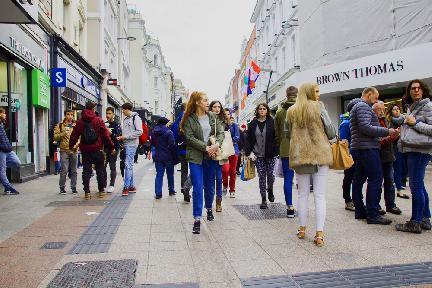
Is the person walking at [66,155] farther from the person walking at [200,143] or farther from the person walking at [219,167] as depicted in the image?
the person walking at [200,143]

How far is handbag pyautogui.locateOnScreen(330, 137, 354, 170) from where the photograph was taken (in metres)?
5.18

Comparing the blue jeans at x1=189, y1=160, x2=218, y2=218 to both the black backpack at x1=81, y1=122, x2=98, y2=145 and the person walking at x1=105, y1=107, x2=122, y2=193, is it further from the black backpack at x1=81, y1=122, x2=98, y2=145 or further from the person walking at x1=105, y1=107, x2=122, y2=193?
the person walking at x1=105, y1=107, x2=122, y2=193

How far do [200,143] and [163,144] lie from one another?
3.27 meters

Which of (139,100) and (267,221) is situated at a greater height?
(139,100)

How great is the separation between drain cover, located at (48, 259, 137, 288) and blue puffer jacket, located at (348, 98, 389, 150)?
328 cm

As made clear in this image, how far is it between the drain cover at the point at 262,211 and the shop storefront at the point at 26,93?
23.3 ft

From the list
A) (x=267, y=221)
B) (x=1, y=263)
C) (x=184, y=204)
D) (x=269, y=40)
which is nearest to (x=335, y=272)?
(x=267, y=221)

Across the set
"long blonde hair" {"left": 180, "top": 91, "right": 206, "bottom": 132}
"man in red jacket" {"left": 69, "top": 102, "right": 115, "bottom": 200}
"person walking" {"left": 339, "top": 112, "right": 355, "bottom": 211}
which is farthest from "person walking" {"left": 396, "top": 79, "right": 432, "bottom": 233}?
"man in red jacket" {"left": 69, "top": 102, "right": 115, "bottom": 200}

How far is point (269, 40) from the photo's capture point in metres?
35.4

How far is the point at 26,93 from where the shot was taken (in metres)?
12.8

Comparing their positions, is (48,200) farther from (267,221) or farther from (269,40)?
(269,40)

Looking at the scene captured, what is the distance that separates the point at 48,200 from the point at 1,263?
14.5ft

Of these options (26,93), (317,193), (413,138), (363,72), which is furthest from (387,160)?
(363,72)

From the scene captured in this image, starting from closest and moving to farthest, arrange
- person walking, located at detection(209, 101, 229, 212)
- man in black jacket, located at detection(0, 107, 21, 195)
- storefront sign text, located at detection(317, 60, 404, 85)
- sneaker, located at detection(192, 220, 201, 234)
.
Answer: sneaker, located at detection(192, 220, 201, 234)
person walking, located at detection(209, 101, 229, 212)
man in black jacket, located at detection(0, 107, 21, 195)
storefront sign text, located at detection(317, 60, 404, 85)
